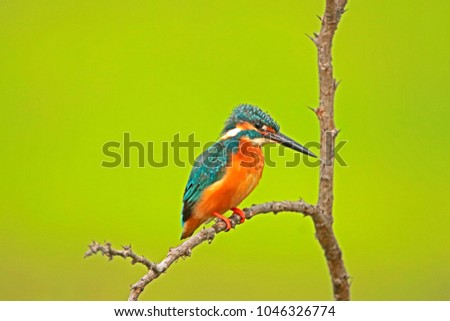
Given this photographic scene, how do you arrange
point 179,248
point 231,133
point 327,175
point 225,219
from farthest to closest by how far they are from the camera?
point 231,133, point 225,219, point 327,175, point 179,248

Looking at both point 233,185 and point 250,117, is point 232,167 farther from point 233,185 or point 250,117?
point 250,117

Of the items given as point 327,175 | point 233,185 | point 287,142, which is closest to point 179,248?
point 327,175

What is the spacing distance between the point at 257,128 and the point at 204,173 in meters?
0.28

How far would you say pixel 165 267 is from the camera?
1.55 meters

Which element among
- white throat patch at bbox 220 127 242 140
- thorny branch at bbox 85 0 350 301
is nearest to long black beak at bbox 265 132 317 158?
white throat patch at bbox 220 127 242 140

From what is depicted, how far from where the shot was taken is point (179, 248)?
1641 mm

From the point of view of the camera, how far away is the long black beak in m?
2.43

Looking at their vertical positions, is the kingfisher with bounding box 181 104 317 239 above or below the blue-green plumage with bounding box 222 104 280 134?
below

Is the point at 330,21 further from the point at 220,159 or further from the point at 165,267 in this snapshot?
the point at 165,267


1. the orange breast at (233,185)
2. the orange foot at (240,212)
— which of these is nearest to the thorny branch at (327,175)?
the orange foot at (240,212)

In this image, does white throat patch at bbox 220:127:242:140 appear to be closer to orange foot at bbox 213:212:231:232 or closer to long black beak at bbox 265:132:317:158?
long black beak at bbox 265:132:317:158

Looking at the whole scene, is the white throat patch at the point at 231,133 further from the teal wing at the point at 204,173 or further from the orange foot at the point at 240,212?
the orange foot at the point at 240,212
